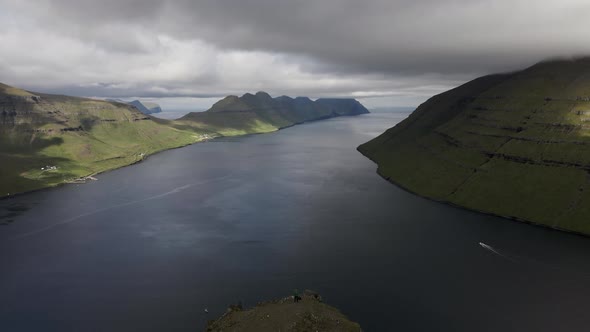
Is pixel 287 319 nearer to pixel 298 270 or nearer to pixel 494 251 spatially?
pixel 298 270

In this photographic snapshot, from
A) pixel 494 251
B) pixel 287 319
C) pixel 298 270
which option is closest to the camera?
pixel 287 319

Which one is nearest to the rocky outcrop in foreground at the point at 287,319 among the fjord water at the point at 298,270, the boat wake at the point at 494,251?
the fjord water at the point at 298,270

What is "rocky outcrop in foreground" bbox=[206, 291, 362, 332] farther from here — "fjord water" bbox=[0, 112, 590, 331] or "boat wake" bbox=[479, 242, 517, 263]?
"boat wake" bbox=[479, 242, 517, 263]

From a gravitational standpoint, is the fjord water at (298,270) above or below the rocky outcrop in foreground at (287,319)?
below

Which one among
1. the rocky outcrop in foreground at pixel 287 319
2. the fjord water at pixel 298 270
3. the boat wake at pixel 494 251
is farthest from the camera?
the boat wake at pixel 494 251

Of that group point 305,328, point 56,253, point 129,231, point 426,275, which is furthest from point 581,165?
point 56,253

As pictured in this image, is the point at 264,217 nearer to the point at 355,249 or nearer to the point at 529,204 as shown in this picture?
the point at 355,249

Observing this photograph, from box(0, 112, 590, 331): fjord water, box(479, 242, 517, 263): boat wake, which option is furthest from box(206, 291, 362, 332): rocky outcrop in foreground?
box(479, 242, 517, 263): boat wake

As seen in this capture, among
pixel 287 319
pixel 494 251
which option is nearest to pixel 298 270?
pixel 287 319

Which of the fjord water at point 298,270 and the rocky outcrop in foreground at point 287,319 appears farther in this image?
the fjord water at point 298,270

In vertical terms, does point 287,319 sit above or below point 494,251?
above

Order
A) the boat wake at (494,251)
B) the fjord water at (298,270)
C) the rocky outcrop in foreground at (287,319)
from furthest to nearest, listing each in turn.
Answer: the boat wake at (494,251) → the fjord water at (298,270) → the rocky outcrop in foreground at (287,319)

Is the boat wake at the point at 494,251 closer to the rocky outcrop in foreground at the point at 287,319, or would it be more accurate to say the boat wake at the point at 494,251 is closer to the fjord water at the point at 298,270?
the fjord water at the point at 298,270
